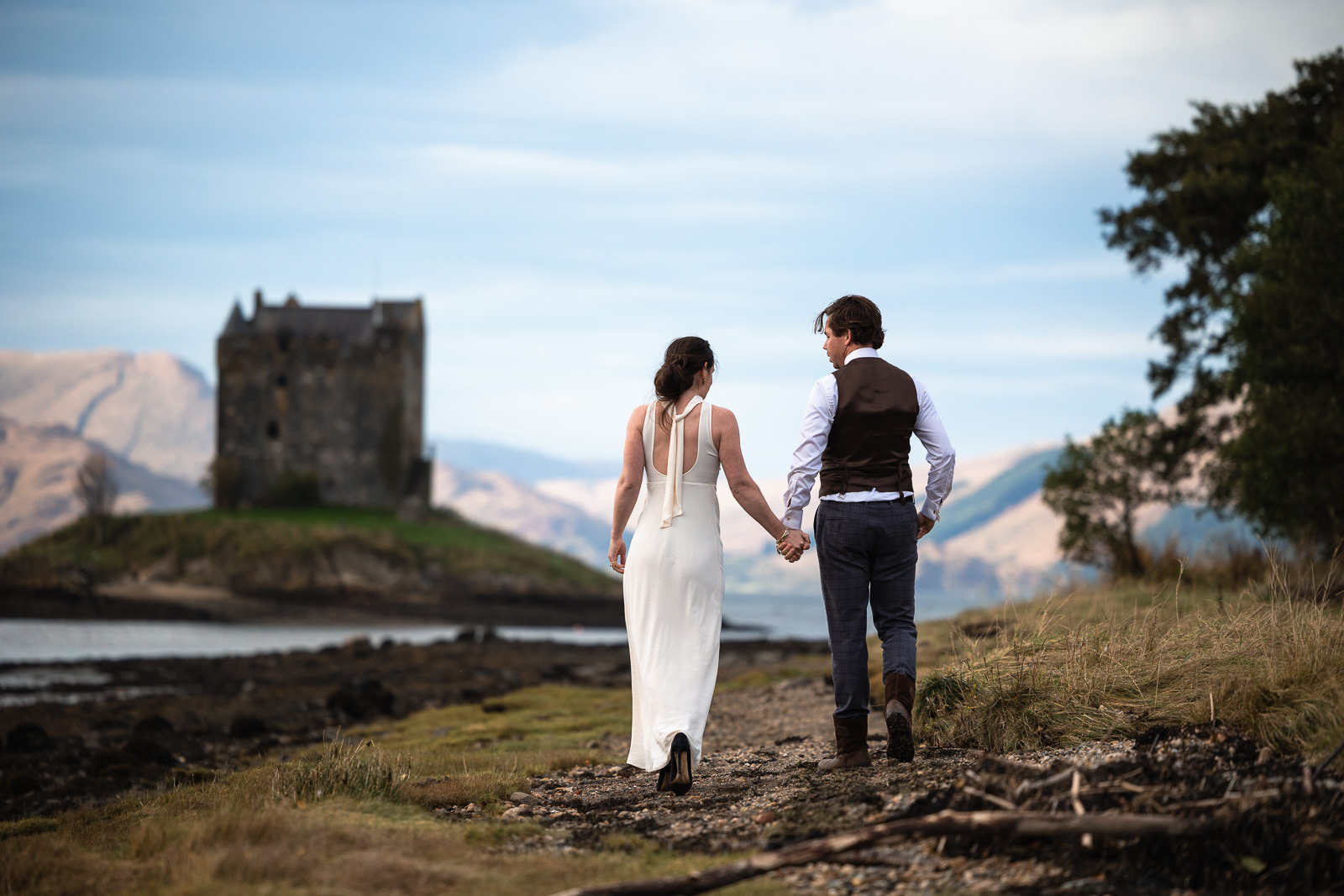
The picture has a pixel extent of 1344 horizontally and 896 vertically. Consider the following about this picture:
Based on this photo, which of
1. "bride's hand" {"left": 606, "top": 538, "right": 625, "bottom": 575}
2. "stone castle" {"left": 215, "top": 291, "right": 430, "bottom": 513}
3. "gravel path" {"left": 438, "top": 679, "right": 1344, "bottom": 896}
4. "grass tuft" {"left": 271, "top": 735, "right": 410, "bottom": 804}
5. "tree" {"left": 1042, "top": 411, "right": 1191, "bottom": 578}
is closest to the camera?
"gravel path" {"left": 438, "top": 679, "right": 1344, "bottom": 896}

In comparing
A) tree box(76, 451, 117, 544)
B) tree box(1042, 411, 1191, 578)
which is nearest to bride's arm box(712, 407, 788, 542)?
tree box(1042, 411, 1191, 578)

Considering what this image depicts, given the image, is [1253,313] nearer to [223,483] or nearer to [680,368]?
[680,368]

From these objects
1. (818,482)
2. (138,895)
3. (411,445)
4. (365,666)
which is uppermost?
(411,445)

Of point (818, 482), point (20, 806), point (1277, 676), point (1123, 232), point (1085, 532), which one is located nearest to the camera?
point (1277, 676)

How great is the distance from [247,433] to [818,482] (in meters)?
75.3

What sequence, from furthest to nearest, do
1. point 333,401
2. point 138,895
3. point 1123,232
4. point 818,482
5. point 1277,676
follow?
point 333,401, point 1123,232, point 818,482, point 1277,676, point 138,895

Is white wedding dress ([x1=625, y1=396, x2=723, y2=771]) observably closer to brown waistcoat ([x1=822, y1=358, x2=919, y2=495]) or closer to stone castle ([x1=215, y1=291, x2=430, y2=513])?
brown waistcoat ([x1=822, y1=358, x2=919, y2=495])

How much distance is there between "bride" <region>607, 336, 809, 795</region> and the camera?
265 inches

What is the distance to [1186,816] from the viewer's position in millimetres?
4383

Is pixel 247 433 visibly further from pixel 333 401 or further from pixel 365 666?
pixel 365 666

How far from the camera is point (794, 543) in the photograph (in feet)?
21.9

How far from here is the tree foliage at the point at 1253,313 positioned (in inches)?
701

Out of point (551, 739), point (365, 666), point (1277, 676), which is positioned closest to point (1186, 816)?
point (1277, 676)

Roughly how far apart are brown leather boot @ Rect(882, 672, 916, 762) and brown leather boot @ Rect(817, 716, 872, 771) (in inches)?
→ 7.1
